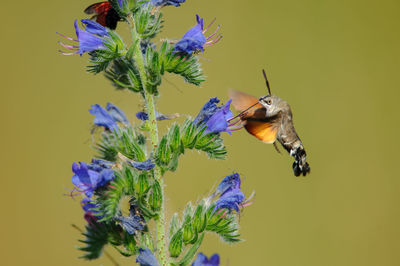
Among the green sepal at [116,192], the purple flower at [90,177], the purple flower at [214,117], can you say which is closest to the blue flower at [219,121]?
the purple flower at [214,117]

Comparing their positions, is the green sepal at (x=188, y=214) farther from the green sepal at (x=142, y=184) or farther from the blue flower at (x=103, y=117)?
the blue flower at (x=103, y=117)

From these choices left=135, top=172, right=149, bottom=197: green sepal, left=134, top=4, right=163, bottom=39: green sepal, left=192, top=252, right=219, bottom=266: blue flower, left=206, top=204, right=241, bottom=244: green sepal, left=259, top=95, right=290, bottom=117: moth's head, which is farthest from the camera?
left=259, top=95, right=290, bottom=117: moth's head

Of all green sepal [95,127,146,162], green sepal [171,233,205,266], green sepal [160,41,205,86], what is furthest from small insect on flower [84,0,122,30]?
green sepal [171,233,205,266]

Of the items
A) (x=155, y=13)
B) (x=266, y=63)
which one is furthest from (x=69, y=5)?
(x=155, y=13)

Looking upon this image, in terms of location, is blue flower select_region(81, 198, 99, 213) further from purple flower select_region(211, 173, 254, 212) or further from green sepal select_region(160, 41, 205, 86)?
green sepal select_region(160, 41, 205, 86)

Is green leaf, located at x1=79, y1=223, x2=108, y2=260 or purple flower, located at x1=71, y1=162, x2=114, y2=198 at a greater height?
purple flower, located at x1=71, y1=162, x2=114, y2=198

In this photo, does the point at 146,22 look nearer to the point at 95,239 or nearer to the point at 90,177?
the point at 90,177

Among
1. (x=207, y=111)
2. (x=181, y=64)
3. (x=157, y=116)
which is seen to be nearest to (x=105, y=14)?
(x=181, y=64)

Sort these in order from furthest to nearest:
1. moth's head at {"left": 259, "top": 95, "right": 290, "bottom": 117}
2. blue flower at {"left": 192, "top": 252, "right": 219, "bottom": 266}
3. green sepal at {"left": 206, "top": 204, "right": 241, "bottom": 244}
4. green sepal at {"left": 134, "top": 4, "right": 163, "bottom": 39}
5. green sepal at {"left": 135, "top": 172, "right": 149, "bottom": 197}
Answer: moth's head at {"left": 259, "top": 95, "right": 290, "bottom": 117} < green sepal at {"left": 206, "top": 204, "right": 241, "bottom": 244} < green sepal at {"left": 134, "top": 4, "right": 163, "bottom": 39} < green sepal at {"left": 135, "top": 172, "right": 149, "bottom": 197} < blue flower at {"left": 192, "top": 252, "right": 219, "bottom": 266}
